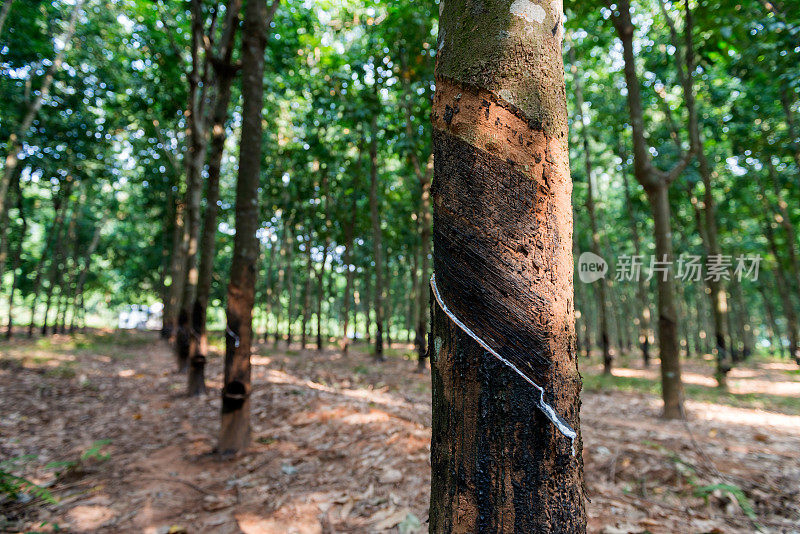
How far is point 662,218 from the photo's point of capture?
6.43 metres

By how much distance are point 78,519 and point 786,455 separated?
22.0 ft

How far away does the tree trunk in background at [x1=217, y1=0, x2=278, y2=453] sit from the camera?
4.27 meters

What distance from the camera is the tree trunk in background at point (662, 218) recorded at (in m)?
6.17

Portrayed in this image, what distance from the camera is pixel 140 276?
2427 cm

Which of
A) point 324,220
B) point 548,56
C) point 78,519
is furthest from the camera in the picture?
point 324,220

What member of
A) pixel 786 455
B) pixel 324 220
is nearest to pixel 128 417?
pixel 786 455

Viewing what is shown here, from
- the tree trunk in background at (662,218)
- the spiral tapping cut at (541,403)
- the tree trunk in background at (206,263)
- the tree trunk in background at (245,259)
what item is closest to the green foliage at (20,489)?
the tree trunk in background at (245,259)

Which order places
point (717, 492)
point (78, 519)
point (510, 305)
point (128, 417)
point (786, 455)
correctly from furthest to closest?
point (128, 417) → point (786, 455) → point (717, 492) → point (78, 519) → point (510, 305)

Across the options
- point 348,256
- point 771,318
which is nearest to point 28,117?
Answer: point 348,256

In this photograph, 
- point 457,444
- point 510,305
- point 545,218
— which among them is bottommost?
point 457,444

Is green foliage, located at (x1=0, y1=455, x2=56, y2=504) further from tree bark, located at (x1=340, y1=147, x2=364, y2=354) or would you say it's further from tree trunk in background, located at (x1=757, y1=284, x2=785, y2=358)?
tree trunk in background, located at (x1=757, y1=284, x2=785, y2=358)

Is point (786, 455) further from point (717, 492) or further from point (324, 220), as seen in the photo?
point (324, 220)

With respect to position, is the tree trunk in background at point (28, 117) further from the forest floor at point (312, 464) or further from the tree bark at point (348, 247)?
the tree bark at point (348, 247)

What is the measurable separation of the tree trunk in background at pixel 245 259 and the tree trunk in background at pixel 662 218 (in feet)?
16.8
